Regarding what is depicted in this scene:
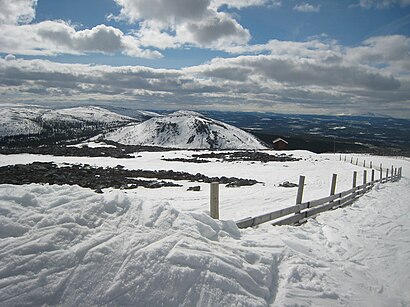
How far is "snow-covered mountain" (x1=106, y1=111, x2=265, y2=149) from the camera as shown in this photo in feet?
347

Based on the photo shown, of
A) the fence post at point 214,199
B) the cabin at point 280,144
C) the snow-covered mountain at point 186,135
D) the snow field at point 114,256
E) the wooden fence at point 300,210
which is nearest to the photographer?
the snow field at point 114,256

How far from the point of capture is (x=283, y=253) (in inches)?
231

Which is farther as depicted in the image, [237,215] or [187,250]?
[237,215]

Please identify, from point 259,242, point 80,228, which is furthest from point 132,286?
point 259,242

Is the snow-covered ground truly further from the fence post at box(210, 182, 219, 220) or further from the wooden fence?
the fence post at box(210, 182, 219, 220)

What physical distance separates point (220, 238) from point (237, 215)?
532cm

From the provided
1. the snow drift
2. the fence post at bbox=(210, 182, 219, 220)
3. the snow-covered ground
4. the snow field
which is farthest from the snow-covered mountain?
the snow field

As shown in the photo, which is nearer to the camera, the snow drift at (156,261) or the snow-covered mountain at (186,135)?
the snow drift at (156,261)

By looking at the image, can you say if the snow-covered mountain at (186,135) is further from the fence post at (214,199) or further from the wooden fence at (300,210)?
the fence post at (214,199)

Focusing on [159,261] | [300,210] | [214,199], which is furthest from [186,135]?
[159,261]

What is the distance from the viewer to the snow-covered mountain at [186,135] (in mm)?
105625

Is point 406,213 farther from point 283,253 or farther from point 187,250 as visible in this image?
point 187,250

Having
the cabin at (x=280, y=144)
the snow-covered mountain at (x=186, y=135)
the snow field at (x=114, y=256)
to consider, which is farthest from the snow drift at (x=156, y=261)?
the snow-covered mountain at (x=186, y=135)

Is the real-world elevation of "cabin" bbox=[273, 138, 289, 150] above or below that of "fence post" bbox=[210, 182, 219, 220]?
below
